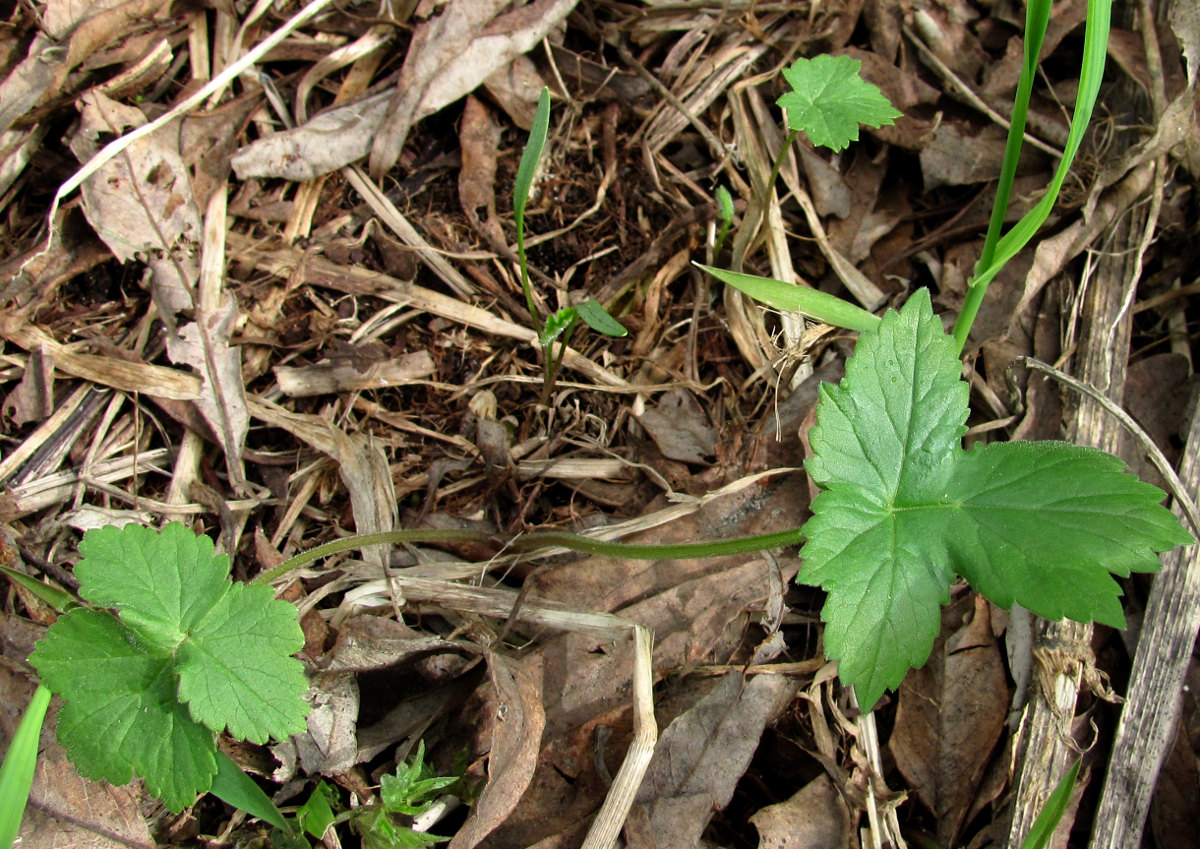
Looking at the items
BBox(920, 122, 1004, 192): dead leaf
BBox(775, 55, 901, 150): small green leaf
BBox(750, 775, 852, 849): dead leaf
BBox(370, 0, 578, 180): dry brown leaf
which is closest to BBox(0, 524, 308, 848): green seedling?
BBox(750, 775, 852, 849): dead leaf

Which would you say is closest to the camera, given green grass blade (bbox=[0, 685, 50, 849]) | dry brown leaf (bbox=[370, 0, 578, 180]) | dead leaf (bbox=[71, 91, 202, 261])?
green grass blade (bbox=[0, 685, 50, 849])

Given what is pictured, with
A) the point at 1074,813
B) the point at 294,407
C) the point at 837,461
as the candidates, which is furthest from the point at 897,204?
the point at 294,407

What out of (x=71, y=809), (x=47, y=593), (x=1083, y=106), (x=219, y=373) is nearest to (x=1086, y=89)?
(x=1083, y=106)

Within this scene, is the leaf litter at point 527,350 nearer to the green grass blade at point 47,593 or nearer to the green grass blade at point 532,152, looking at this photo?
the green grass blade at point 47,593

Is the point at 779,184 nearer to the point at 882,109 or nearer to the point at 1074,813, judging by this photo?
the point at 882,109

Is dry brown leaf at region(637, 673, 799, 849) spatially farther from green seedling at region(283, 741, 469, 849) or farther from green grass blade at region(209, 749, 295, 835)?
green grass blade at region(209, 749, 295, 835)

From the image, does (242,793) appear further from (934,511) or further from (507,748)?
(934,511)
